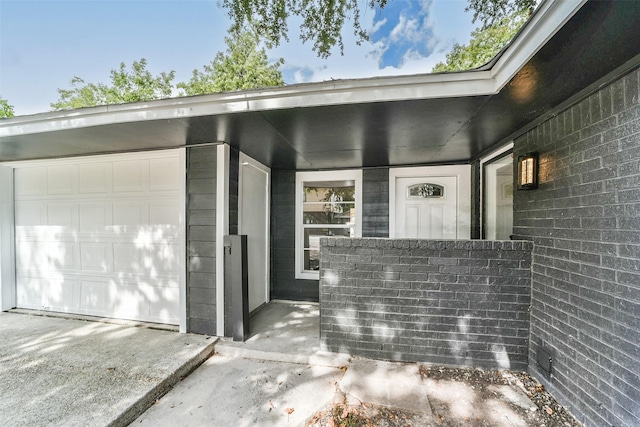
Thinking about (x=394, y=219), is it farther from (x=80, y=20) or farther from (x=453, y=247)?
(x=80, y=20)

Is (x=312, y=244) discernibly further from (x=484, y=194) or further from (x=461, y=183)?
(x=484, y=194)

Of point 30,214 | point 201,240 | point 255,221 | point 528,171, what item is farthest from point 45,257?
point 528,171

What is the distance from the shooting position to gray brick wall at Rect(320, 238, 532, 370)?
2.37m

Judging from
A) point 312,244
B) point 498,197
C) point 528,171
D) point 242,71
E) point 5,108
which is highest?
point 242,71

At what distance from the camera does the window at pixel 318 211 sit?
434cm

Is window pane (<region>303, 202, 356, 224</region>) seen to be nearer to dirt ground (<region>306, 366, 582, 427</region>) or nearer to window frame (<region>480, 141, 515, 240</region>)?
window frame (<region>480, 141, 515, 240</region>)

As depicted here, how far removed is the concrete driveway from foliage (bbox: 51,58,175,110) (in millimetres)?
12811

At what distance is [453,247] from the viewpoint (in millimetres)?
2443

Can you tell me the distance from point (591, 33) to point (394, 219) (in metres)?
3.08

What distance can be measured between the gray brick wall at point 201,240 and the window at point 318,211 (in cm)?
166

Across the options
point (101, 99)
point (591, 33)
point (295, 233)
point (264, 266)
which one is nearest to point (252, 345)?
point (264, 266)

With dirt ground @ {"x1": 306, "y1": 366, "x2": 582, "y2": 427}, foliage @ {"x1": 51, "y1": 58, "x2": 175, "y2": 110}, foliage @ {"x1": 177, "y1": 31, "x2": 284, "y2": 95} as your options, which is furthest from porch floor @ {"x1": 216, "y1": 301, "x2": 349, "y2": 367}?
foliage @ {"x1": 51, "y1": 58, "x2": 175, "y2": 110}

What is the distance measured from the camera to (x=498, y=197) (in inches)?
124

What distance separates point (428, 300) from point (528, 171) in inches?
58.7
